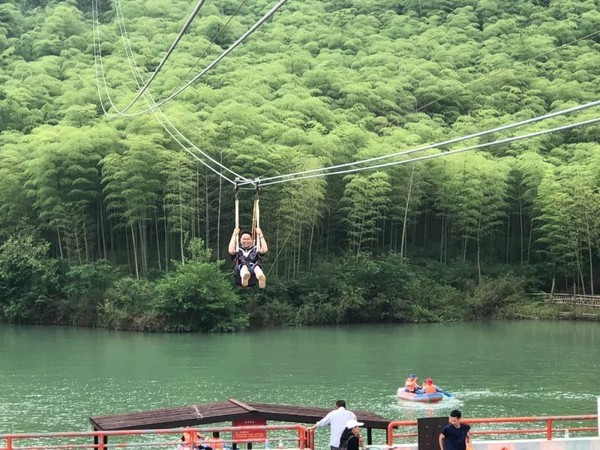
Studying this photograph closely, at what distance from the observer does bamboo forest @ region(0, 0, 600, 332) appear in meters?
36.9

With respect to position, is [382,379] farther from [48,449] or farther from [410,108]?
[410,108]

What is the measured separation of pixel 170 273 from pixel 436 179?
Answer: 13490 millimetres

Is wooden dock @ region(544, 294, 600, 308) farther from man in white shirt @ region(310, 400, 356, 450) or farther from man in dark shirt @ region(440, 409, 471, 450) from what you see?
man in dark shirt @ region(440, 409, 471, 450)

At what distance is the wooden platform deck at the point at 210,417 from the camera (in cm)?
1087

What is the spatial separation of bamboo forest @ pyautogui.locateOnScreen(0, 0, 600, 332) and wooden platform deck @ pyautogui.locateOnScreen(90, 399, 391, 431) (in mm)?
22449

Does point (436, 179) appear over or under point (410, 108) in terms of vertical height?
under

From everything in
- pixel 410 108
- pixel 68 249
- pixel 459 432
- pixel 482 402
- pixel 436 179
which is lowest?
pixel 482 402

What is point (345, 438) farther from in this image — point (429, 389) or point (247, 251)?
point (429, 389)

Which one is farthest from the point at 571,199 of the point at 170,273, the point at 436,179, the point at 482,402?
the point at 482,402

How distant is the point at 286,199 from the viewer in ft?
124

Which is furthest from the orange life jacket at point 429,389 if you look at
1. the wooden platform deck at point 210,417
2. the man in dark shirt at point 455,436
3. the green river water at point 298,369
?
the man in dark shirt at point 455,436

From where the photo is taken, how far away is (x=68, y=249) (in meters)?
39.4

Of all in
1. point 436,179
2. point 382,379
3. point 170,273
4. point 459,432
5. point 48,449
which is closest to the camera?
point 459,432

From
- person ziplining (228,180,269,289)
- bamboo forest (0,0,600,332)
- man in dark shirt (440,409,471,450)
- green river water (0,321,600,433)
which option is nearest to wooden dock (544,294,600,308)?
bamboo forest (0,0,600,332)
